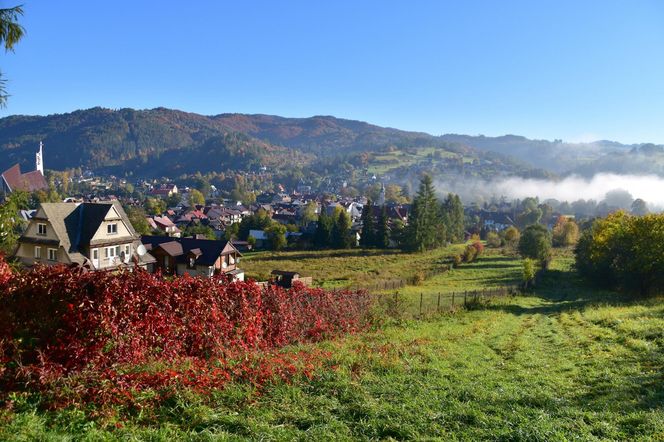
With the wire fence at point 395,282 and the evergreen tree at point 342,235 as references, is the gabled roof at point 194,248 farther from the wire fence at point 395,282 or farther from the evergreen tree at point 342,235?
the evergreen tree at point 342,235

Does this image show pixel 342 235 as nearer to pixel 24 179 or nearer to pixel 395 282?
pixel 395 282

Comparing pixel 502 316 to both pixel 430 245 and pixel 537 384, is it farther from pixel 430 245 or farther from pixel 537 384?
pixel 430 245

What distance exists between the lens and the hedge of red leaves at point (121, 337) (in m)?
5.95

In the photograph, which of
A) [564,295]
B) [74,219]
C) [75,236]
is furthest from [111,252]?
[564,295]

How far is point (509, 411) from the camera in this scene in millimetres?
6465

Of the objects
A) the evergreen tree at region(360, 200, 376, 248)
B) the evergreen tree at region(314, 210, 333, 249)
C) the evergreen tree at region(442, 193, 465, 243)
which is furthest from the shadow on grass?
the evergreen tree at region(442, 193, 465, 243)

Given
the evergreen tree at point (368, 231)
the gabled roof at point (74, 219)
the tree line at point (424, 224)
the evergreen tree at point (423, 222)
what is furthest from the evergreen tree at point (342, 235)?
the gabled roof at point (74, 219)

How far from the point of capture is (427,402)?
22.0 feet

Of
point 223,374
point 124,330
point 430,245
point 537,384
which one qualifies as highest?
point 124,330

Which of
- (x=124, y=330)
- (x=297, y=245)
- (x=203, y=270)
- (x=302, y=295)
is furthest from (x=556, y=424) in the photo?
(x=297, y=245)

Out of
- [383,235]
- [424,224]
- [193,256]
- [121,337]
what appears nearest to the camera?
[121,337]

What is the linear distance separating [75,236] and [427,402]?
23.2 m

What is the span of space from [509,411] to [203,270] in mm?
27172

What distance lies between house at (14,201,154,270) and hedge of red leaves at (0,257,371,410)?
54.1ft
